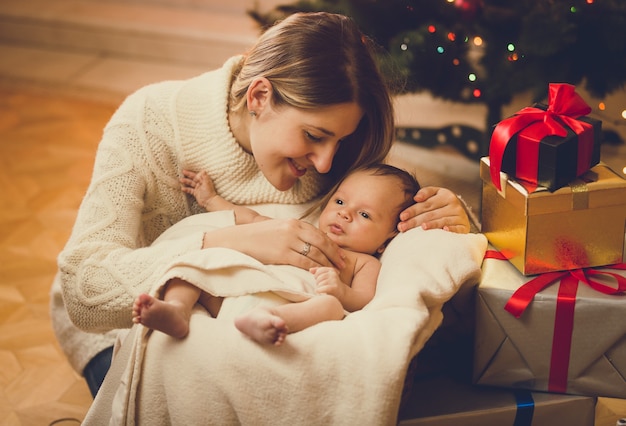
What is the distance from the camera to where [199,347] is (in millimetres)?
1142

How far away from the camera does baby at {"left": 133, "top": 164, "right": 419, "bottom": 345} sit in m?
1.20

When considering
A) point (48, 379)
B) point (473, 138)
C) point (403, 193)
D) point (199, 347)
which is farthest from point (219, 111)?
point (473, 138)

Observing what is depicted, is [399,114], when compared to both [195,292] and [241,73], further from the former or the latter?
[195,292]

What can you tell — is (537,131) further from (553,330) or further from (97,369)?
(97,369)

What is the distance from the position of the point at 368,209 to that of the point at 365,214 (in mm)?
15

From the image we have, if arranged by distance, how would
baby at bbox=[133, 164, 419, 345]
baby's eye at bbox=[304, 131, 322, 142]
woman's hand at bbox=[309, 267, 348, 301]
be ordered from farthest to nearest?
baby's eye at bbox=[304, 131, 322, 142], woman's hand at bbox=[309, 267, 348, 301], baby at bbox=[133, 164, 419, 345]

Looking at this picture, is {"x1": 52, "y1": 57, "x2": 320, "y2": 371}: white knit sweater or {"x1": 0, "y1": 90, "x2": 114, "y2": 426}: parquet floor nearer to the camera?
{"x1": 52, "y1": 57, "x2": 320, "y2": 371}: white knit sweater

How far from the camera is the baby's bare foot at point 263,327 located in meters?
1.10

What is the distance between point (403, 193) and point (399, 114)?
67.0 inches

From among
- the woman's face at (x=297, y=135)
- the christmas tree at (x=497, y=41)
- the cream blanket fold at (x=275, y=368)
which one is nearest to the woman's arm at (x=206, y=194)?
the woman's face at (x=297, y=135)

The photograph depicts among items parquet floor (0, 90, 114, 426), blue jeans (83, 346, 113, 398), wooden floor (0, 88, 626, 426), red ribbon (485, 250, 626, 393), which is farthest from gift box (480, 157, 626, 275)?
parquet floor (0, 90, 114, 426)

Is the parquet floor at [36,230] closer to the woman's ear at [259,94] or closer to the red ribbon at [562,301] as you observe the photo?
the woman's ear at [259,94]

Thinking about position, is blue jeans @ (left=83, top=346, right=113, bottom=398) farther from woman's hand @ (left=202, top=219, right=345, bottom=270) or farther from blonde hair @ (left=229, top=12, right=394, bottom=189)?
blonde hair @ (left=229, top=12, right=394, bottom=189)

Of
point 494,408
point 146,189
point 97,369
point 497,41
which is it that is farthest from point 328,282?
point 497,41
